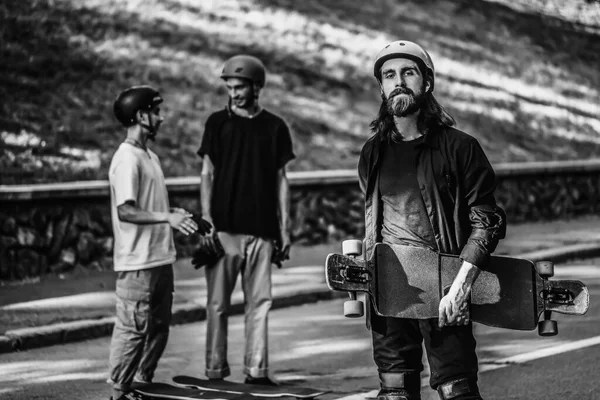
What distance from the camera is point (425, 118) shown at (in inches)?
217

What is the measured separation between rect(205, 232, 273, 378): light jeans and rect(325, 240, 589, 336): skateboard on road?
2.81 meters

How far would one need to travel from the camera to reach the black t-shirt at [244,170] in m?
8.23

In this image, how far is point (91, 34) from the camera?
20250mm

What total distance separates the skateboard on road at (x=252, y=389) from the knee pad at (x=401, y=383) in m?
2.48

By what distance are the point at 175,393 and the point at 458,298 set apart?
9.68 feet

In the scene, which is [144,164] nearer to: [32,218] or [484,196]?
[484,196]

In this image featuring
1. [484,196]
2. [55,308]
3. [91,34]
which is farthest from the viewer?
[91,34]

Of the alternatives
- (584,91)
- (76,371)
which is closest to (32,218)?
(76,371)

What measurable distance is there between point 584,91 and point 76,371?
18.7 meters

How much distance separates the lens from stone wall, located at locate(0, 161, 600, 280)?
41.5 feet

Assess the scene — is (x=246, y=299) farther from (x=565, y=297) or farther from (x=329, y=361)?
(x=565, y=297)

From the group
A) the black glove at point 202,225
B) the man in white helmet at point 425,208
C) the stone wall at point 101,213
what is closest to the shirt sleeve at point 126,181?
the black glove at point 202,225

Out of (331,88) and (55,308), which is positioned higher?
(331,88)

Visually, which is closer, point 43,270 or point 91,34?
point 43,270
